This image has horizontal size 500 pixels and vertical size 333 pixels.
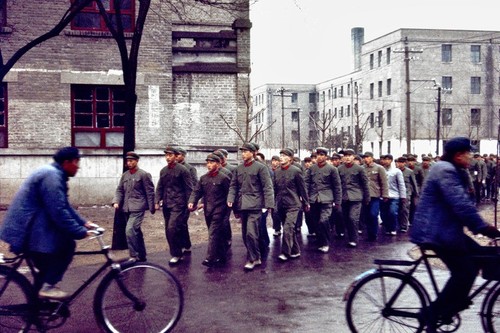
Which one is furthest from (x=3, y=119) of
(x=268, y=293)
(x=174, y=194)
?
(x=268, y=293)

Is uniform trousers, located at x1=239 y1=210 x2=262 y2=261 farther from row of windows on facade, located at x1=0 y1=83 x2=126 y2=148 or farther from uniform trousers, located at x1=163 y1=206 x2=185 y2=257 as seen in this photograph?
row of windows on facade, located at x1=0 y1=83 x2=126 y2=148

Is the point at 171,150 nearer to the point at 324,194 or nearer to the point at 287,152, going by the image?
the point at 287,152

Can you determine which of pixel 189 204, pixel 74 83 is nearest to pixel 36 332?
pixel 189 204

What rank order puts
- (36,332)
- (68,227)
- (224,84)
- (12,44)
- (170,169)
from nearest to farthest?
(68,227) < (36,332) < (170,169) < (12,44) < (224,84)

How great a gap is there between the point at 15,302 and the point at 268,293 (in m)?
3.68

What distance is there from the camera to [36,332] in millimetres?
6621

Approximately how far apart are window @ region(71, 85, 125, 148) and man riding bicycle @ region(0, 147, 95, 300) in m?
15.2

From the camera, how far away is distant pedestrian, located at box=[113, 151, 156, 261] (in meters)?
11.3

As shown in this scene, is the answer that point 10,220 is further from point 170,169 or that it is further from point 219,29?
point 219,29

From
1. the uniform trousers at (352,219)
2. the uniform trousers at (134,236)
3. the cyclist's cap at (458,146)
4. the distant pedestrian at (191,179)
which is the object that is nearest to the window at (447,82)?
the uniform trousers at (352,219)

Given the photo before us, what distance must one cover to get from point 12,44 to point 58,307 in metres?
16.2

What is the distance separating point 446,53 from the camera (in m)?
61.1

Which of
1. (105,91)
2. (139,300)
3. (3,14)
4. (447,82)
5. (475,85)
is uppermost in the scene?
(447,82)

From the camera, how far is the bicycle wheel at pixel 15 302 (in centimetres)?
602
